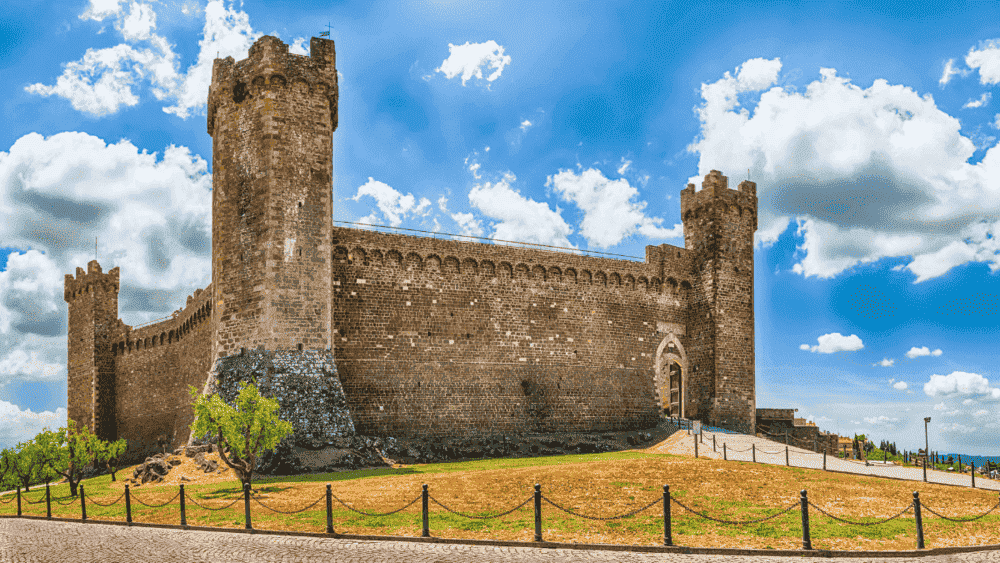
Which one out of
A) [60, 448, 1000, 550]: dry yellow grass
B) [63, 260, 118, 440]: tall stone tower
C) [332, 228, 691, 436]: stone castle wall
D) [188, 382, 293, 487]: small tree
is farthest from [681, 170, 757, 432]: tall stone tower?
[63, 260, 118, 440]: tall stone tower

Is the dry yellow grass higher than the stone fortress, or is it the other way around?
the stone fortress

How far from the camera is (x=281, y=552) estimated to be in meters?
11.2

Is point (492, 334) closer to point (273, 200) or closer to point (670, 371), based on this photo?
point (273, 200)

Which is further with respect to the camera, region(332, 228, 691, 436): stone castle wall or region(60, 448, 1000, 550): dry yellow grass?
region(332, 228, 691, 436): stone castle wall

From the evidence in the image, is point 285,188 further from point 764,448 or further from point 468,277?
point 764,448

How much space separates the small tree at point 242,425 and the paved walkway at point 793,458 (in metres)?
13.3

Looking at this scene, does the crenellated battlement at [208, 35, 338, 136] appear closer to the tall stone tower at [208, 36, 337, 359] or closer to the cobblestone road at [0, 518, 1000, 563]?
the tall stone tower at [208, 36, 337, 359]

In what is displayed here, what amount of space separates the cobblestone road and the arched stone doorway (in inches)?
848

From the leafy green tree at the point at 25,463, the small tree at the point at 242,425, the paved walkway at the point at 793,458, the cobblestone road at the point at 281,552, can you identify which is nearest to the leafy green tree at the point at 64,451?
the leafy green tree at the point at 25,463

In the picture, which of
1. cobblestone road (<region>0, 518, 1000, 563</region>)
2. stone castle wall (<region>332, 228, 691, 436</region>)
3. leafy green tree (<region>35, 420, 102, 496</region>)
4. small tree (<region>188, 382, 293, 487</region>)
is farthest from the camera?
stone castle wall (<region>332, 228, 691, 436</region>)

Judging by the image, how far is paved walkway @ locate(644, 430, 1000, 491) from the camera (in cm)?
2061

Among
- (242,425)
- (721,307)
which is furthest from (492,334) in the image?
(242,425)

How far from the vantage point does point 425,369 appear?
1088 inches

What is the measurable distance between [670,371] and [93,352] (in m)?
29.6
